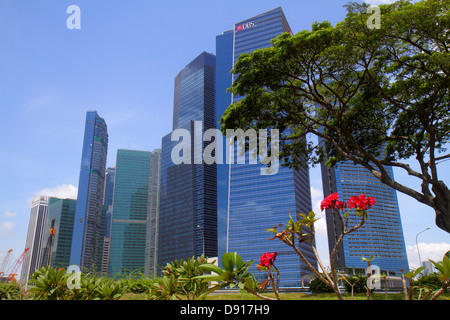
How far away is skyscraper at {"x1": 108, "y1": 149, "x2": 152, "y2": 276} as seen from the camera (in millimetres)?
159375

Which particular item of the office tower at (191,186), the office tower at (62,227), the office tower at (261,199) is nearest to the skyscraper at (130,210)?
the office tower at (62,227)

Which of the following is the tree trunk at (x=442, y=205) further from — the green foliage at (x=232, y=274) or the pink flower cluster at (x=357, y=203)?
the green foliage at (x=232, y=274)

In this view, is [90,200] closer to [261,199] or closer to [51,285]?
[261,199]

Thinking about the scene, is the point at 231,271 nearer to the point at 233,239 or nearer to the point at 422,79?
the point at 422,79

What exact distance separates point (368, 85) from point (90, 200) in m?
194

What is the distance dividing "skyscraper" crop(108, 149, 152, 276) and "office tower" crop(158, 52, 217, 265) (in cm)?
3082

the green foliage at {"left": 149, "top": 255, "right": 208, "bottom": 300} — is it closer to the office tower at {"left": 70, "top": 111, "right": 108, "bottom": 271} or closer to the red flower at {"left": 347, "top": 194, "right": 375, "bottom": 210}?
the red flower at {"left": 347, "top": 194, "right": 375, "bottom": 210}

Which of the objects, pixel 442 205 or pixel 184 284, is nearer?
pixel 184 284

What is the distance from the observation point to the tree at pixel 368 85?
12109 mm

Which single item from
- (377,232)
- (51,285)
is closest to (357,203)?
(51,285)

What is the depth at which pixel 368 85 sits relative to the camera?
1453 cm

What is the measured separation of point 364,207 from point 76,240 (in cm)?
19157

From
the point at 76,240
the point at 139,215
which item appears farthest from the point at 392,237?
the point at 76,240
